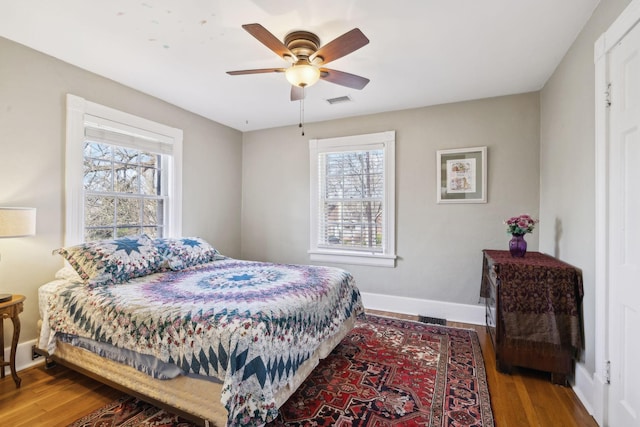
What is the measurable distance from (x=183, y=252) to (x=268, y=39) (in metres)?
2.12

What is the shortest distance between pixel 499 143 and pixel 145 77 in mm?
3773

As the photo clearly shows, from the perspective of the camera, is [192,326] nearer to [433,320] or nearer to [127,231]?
[127,231]

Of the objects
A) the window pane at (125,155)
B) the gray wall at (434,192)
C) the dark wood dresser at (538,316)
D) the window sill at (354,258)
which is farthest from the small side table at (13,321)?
the dark wood dresser at (538,316)

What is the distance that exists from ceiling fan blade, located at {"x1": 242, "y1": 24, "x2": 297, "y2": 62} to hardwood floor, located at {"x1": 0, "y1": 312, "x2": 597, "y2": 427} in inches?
99.8

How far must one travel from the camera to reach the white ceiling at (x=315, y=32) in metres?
1.87

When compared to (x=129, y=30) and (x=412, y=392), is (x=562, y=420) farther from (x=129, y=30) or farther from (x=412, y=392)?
(x=129, y=30)

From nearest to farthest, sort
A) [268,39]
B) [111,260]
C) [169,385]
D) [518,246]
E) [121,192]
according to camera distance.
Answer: [169,385] < [268,39] < [111,260] < [518,246] < [121,192]

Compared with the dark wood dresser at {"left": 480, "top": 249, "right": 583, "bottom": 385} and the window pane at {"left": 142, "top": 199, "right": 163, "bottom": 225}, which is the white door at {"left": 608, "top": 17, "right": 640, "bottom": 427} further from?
the window pane at {"left": 142, "top": 199, "right": 163, "bottom": 225}

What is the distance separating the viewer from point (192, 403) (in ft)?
5.29

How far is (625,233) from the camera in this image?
1.56 meters

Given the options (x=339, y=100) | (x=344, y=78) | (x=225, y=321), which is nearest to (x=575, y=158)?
(x=344, y=78)

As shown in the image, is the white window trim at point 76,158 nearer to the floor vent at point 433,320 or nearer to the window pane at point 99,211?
the window pane at point 99,211

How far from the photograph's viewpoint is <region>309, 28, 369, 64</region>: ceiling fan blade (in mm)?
1718

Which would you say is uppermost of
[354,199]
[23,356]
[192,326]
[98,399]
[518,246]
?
[354,199]
